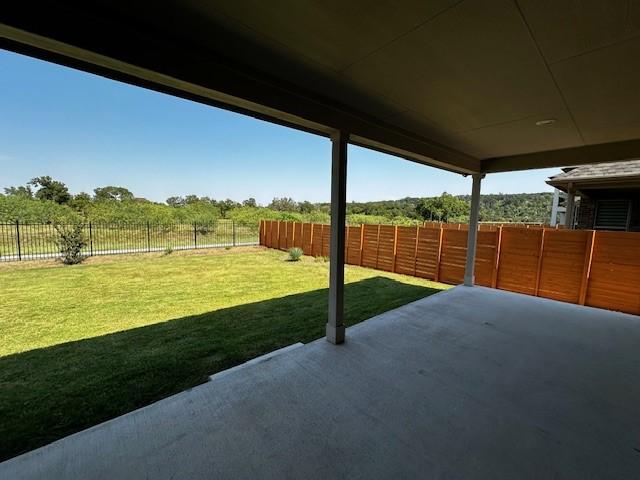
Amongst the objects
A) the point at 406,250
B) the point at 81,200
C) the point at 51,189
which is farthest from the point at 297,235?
the point at 51,189

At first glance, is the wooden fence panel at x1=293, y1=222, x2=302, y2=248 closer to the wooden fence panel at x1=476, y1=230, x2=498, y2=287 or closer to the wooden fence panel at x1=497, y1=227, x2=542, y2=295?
the wooden fence panel at x1=476, y1=230, x2=498, y2=287

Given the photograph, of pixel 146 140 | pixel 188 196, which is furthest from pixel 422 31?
pixel 188 196

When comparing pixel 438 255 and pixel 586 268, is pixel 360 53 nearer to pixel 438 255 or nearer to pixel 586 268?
pixel 586 268

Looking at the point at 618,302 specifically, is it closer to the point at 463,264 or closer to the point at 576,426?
the point at 463,264

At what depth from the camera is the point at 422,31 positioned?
55.6 inches

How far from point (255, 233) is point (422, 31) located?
44.2ft

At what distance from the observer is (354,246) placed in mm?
8406

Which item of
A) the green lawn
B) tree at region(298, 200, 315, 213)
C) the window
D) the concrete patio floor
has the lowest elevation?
the green lawn

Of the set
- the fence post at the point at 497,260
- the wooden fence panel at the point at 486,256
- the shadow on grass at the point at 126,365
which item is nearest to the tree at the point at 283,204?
the wooden fence panel at the point at 486,256

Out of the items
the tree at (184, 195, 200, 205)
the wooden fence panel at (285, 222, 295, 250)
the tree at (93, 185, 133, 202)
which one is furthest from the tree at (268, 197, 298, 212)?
the wooden fence panel at (285, 222, 295, 250)

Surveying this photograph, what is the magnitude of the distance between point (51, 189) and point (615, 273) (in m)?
26.1

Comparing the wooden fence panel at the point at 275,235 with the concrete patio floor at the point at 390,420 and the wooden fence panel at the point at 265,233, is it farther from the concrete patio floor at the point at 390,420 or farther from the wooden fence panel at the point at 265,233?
the concrete patio floor at the point at 390,420

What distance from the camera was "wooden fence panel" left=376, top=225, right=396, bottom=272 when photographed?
744 cm

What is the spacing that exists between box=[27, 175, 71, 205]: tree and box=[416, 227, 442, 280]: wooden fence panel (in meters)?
21.6
